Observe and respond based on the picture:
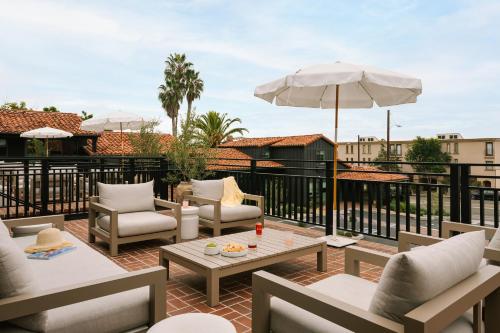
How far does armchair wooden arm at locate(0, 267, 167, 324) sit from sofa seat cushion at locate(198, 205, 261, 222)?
3.02 m

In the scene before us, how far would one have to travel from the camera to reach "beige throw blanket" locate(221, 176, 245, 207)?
5.30 meters

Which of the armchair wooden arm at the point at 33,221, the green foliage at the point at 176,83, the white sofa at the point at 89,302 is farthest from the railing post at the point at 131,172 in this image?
the green foliage at the point at 176,83

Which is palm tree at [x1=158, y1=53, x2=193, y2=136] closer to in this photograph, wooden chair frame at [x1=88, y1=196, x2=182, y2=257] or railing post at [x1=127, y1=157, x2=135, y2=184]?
railing post at [x1=127, y1=157, x2=135, y2=184]

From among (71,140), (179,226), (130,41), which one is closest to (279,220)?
(179,226)

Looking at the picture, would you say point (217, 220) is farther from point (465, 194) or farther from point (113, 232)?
point (465, 194)

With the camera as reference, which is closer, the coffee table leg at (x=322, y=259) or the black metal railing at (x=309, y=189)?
the coffee table leg at (x=322, y=259)

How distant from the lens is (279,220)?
20.5 ft

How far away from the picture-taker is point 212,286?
2.72m

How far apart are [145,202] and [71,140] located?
1813 cm

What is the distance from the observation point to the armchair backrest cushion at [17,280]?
57.3 inches

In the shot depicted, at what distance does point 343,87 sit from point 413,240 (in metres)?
3.25

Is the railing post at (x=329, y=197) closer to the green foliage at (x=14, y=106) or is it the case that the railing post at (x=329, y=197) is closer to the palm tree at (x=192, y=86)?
the palm tree at (x=192, y=86)

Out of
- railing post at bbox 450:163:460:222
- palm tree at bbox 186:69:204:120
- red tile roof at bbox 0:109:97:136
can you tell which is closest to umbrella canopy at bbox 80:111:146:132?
railing post at bbox 450:163:460:222

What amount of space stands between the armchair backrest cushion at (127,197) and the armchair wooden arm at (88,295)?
9.41 ft
